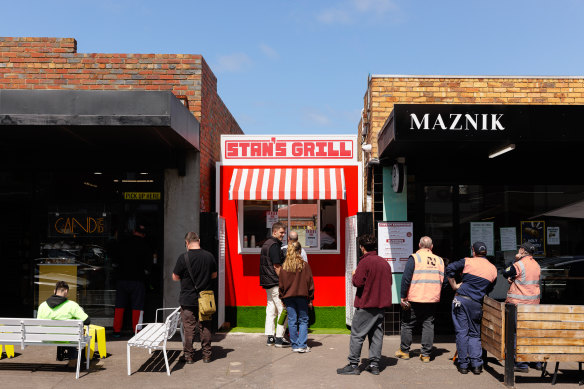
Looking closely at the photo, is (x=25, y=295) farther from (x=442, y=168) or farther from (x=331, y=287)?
(x=442, y=168)

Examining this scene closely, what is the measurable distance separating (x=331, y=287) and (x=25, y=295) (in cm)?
577

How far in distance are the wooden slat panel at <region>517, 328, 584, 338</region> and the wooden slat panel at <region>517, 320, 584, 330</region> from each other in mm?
38

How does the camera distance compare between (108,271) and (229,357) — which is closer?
(229,357)

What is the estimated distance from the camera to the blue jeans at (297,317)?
7750mm

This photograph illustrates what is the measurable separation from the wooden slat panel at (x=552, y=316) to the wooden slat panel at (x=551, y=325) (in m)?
0.04

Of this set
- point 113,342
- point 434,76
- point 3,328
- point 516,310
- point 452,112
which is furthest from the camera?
point 434,76

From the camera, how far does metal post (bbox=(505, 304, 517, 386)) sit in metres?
6.16

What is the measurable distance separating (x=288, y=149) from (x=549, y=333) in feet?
19.0

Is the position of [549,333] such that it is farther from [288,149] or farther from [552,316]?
[288,149]

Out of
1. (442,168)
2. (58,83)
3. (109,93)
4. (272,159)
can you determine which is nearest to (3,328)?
(109,93)

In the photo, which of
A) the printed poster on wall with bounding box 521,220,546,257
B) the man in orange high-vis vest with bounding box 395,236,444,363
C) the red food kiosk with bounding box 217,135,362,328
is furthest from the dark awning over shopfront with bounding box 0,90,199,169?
the printed poster on wall with bounding box 521,220,546,257

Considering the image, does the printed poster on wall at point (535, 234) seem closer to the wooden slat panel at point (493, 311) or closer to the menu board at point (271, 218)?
the wooden slat panel at point (493, 311)

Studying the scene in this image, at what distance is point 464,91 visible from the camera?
9.22 m

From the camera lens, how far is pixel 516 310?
6.18 m
